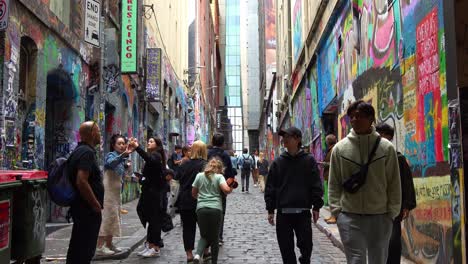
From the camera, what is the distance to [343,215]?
14.5 feet

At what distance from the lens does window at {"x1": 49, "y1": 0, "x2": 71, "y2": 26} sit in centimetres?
1074

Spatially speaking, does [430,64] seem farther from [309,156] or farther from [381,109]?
[381,109]

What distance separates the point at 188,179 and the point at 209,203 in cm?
82

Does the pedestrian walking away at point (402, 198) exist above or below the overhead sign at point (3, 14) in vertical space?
below

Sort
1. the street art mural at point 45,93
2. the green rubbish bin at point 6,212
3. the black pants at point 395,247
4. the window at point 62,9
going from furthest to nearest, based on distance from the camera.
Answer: the window at point 62,9 → the street art mural at point 45,93 → the black pants at point 395,247 → the green rubbish bin at point 6,212

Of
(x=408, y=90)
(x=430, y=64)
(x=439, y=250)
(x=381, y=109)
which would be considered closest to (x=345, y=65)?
(x=381, y=109)

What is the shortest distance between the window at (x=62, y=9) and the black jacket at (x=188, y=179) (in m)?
5.24

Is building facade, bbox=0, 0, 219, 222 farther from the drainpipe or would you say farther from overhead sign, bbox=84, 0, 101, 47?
the drainpipe

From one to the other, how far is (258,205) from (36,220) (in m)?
11.8

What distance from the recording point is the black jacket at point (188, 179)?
7238mm

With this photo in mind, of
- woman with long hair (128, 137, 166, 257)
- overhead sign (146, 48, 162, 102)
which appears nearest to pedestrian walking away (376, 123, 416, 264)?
woman with long hair (128, 137, 166, 257)

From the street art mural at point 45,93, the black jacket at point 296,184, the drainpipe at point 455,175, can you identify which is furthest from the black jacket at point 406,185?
the street art mural at point 45,93

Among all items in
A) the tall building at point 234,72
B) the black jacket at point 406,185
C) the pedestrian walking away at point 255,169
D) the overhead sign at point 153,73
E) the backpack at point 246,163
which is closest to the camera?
the black jacket at point 406,185

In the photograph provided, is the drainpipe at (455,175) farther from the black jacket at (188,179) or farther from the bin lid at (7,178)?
the bin lid at (7,178)
